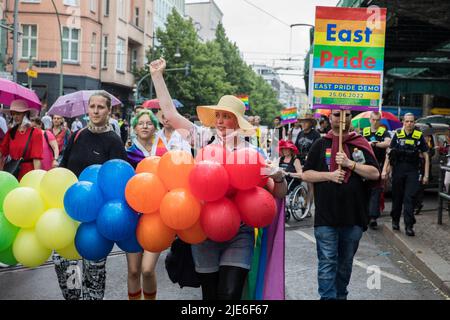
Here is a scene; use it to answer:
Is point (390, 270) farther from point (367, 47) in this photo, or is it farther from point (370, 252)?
point (367, 47)

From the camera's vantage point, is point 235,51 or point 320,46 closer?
point 320,46

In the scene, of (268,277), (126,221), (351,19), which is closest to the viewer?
(126,221)

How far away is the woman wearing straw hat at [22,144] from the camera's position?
22.4 ft

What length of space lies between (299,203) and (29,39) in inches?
1291

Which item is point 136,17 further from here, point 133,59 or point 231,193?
point 231,193

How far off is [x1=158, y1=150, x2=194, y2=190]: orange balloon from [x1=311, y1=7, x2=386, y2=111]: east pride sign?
2.42 metres

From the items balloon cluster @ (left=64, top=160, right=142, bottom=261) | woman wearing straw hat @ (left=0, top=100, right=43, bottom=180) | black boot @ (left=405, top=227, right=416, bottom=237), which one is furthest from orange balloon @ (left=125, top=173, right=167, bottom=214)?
black boot @ (left=405, top=227, right=416, bottom=237)

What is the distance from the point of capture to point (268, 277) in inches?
155

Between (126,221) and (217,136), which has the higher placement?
(217,136)

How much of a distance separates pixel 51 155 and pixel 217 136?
4747 millimetres

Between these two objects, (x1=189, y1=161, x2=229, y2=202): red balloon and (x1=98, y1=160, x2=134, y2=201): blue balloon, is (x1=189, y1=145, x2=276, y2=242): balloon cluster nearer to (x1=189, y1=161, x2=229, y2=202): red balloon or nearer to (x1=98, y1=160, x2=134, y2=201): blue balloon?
(x1=189, y1=161, x2=229, y2=202): red balloon
